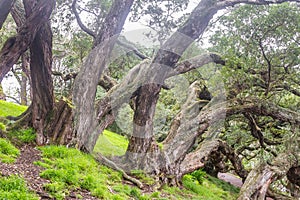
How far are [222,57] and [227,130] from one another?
5.53 metres

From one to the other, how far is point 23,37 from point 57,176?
10.7 feet

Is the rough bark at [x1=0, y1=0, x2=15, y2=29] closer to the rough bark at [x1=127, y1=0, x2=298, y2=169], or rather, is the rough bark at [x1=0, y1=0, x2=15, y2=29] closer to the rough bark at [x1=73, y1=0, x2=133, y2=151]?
the rough bark at [x1=73, y1=0, x2=133, y2=151]

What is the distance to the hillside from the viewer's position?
493 centimetres

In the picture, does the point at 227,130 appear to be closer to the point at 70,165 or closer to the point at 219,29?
the point at 219,29

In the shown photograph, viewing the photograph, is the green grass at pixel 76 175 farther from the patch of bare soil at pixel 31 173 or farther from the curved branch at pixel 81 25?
the curved branch at pixel 81 25

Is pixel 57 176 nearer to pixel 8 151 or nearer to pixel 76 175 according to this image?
pixel 76 175

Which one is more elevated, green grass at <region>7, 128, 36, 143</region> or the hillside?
green grass at <region>7, 128, 36, 143</region>

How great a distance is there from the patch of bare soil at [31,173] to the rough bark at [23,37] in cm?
191

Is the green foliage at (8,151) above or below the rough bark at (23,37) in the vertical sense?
below

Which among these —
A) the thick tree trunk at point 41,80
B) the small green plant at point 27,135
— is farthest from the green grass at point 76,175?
the thick tree trunk at point 41,80

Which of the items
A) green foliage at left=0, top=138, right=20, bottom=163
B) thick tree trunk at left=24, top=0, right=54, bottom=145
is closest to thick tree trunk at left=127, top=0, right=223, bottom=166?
thick tree trunk at left=24, top=0, right=54, bottom=145

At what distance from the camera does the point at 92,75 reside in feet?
28.5

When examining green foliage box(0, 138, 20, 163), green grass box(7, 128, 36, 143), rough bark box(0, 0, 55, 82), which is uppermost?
rough bark box(0, 0, 55, 82)

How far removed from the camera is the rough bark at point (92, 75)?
27.9ft
